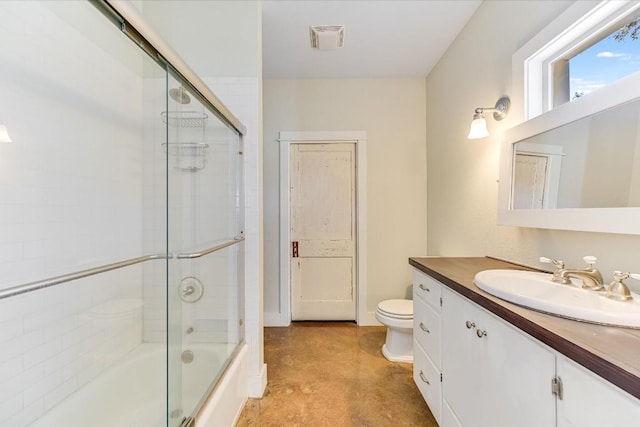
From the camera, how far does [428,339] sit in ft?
4.94

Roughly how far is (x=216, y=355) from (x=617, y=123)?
210 cm

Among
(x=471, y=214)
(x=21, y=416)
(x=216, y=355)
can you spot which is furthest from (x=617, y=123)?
(x=21, y=416)

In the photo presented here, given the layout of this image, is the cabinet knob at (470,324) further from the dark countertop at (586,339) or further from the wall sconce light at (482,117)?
the wall sconce light at (482,117)

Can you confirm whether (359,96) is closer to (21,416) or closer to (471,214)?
(471,214)

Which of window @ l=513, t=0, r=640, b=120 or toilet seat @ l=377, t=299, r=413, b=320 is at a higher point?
window @ l=513, t=0, r=640, b=120

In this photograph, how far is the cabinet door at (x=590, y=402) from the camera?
530mm

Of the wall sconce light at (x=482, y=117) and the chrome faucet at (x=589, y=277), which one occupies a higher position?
the wall sconce light at (x=482, y=117)

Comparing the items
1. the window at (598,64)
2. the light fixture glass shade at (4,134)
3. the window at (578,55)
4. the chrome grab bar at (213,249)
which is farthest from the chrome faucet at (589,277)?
the light fixture glass shade at (4,134)

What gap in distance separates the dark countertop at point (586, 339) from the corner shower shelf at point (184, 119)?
165 cm

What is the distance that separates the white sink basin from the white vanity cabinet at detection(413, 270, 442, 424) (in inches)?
12.4

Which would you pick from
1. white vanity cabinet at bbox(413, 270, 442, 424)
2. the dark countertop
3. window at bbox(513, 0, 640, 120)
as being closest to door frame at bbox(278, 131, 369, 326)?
white vanity cabinet at bbox(413, 270, 442, 424)

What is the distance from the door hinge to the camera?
0.69 metres

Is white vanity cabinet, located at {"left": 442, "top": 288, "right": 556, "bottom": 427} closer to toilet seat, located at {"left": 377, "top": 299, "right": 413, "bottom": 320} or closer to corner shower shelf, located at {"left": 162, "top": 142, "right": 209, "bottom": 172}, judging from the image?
toilet seat, located at {"left": 377, "top": 299, "right": 413, "bottom": 320}

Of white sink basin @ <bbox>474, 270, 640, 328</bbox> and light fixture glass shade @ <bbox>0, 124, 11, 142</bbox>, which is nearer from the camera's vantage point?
white sink basin @ <bbox>474, 270, 640, 328</bbox>
